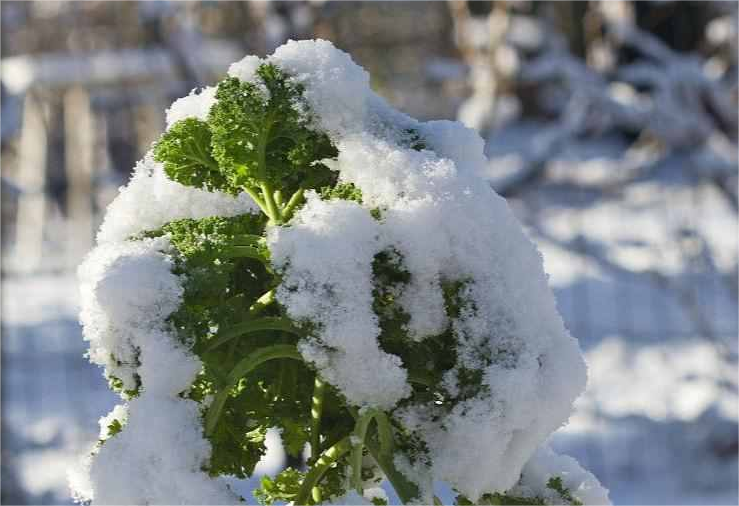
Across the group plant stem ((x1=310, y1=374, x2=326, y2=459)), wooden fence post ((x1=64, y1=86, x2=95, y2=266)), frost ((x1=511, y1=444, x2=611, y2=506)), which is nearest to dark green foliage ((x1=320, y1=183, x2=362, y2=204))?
plant stem ((x1=310, y1=374, x2=326, y2=459))

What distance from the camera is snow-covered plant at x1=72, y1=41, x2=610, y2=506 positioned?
638 millimetres

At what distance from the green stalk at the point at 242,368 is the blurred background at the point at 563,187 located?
265 cm

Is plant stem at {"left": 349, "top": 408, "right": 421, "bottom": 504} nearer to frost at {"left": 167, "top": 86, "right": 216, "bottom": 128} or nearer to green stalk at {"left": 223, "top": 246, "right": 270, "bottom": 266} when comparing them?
green stalk at {"left": 223, "top": 246, "right": 270, "bottom": 266}

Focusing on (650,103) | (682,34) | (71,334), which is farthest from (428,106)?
(650,103)

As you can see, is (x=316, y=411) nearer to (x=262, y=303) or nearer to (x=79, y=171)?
(x=262, y=303)

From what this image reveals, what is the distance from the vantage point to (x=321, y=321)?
63 cm

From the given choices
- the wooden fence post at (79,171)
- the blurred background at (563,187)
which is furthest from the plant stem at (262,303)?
the wooden fence post at (79,171)

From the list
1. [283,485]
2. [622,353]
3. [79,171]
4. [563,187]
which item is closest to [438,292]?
[283,485]

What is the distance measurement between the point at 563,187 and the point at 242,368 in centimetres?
611

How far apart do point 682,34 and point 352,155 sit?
7.14 metres

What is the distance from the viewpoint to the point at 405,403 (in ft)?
2.20

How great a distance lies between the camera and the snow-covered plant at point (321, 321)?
638 millimetres

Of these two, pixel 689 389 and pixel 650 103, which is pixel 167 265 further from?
pixel 689 389

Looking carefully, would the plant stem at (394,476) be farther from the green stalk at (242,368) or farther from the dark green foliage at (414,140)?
the dark green foliage at (414,140)
